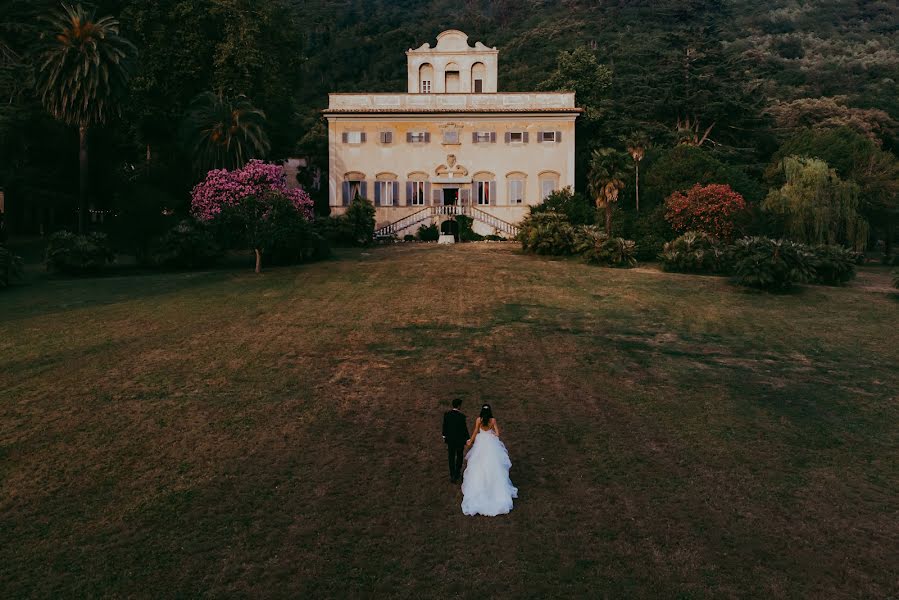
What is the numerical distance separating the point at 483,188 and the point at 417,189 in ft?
14.5

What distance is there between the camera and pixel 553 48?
289 ft

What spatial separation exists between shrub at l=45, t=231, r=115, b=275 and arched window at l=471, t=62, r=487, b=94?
2838cm

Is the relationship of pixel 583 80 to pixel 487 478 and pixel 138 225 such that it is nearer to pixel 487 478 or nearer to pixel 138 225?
pixel 138 225

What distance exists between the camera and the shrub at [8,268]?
3066 centimetres

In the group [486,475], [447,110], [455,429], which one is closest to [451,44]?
[447,110]

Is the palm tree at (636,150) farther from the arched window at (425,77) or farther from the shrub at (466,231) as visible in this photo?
the arched window at (425,77)

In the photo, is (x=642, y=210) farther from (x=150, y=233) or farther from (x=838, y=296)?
(x=150, y=233)

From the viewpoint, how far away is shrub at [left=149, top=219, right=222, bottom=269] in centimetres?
3556

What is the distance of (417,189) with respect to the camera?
50.3m

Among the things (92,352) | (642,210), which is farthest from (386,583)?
(642,210)

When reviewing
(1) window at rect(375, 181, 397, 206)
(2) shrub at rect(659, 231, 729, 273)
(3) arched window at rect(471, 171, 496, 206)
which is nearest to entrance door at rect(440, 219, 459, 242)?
(3) arched window at rect(471, 171, 496, 206)

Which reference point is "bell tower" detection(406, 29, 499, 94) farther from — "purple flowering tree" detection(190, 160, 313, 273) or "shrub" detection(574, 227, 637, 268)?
"shrub" detection(574, 227, 637, 268)

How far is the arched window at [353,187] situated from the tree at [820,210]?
82.4 ft

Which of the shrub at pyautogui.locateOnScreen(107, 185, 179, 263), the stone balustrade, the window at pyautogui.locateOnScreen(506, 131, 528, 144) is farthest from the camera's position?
the window at pyautogui.locateOnScreen(506, 131, 528, 144)
